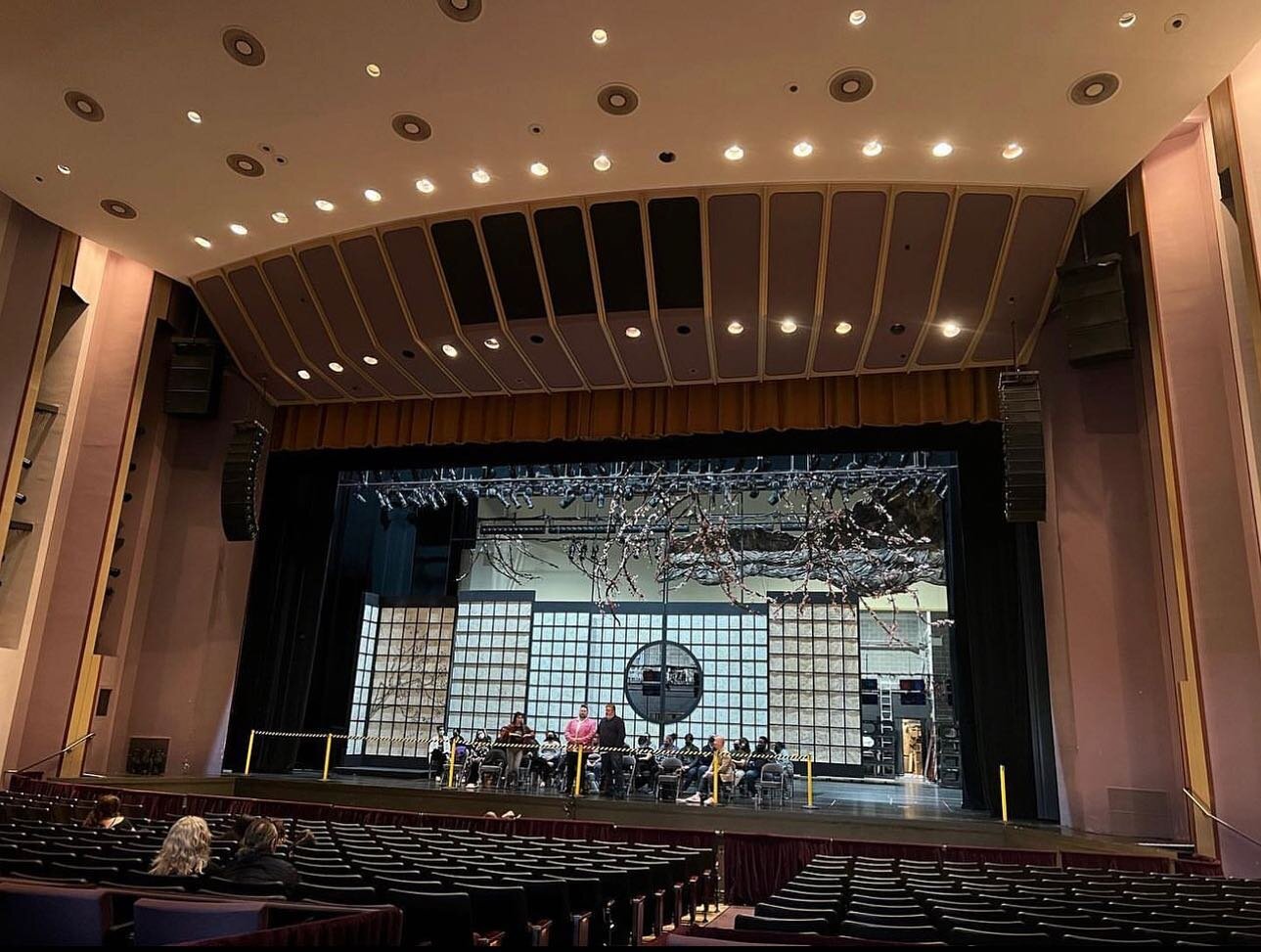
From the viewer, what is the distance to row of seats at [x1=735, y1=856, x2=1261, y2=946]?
2934 mm

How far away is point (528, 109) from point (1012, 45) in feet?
13.4

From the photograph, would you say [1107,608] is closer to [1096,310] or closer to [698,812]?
[1096,310]

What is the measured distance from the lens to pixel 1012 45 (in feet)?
22.6

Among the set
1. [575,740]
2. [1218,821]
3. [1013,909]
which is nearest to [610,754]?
[575,740]

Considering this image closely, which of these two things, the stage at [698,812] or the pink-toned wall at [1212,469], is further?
the stage at [698,812]

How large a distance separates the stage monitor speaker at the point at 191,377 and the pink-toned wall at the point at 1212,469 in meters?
11.2

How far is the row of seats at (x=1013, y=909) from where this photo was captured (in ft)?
9.62

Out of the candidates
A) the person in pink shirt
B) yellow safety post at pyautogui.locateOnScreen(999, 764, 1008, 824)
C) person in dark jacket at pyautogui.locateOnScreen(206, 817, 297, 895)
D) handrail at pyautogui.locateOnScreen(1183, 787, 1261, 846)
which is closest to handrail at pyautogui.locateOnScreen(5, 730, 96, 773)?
the person in pink shirt

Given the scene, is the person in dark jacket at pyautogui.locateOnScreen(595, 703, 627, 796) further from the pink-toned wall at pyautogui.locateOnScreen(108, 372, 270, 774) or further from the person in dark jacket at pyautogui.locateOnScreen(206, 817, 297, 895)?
the person in dark jacket at pyautogui.locateOnScreen(206, 817, 297, 895)

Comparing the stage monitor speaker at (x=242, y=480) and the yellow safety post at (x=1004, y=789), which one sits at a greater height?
the stage monitor speaker at (x=242, y=480)

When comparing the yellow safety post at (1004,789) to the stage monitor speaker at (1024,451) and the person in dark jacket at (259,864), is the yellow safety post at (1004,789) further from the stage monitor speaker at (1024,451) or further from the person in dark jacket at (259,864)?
the person in dark jacket at (259,864)

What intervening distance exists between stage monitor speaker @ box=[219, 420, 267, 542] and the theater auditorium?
0.07 meters

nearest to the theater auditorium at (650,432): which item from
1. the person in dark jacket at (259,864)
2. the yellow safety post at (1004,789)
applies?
the person in dark jacket at (259,864)

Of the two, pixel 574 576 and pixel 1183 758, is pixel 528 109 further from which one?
pixel 574 576
